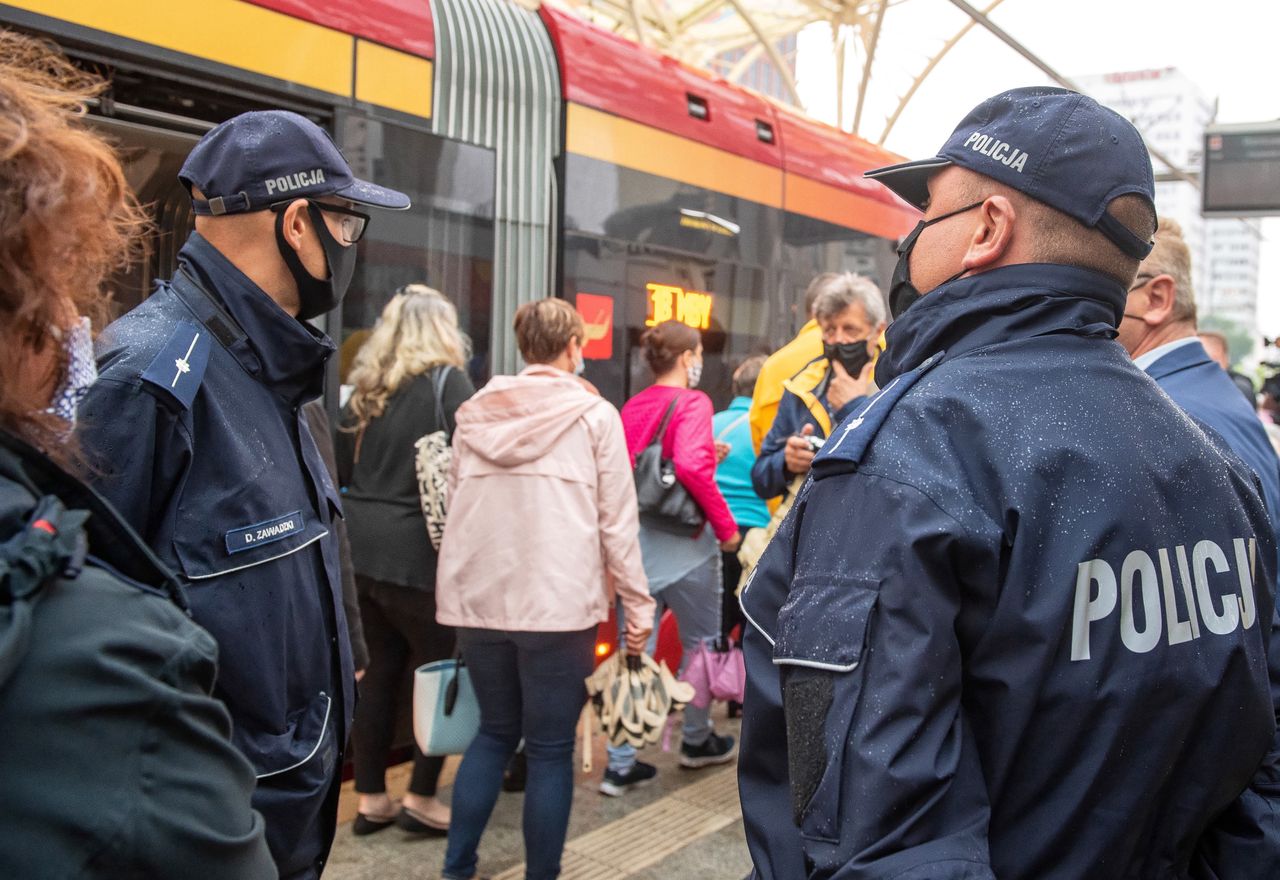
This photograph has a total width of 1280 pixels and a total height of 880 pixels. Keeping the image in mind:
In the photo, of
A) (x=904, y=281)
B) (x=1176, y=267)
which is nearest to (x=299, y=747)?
(x=904, y=281)

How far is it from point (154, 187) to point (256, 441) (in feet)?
7.95

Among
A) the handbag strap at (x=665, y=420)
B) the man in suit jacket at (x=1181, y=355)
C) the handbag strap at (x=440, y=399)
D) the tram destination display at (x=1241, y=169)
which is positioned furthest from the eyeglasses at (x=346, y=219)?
the tram destination display at (x=1241, y=169)

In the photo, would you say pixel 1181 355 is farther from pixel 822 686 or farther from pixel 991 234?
pixel 822 686

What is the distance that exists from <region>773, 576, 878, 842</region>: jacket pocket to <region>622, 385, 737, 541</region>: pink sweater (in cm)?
291

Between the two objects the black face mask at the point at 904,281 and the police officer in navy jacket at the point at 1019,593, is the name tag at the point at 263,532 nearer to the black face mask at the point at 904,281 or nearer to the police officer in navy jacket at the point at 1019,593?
the police officer in navy jacket at the point at 1019,593

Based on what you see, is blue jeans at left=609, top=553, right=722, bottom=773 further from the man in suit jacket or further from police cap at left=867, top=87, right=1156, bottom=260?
police cap at left=867, top=87, right=1156, bottom=260

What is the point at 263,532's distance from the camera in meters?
1.73

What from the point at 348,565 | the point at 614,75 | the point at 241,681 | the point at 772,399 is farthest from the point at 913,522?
the point at 614,75

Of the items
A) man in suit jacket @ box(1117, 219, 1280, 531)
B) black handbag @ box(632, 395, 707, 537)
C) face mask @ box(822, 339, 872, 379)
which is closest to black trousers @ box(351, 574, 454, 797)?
black handbag @ box(632, 395, 707, 537)

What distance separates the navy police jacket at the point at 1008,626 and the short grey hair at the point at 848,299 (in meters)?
2.35

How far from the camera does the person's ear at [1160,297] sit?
2.64 meters

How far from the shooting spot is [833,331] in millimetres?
3781

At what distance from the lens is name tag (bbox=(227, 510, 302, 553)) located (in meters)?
1.69

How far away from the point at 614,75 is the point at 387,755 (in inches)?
124
